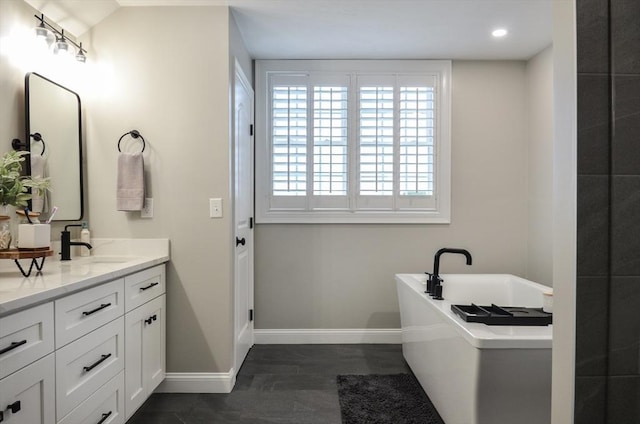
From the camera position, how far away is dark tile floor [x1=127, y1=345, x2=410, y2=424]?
2.24m

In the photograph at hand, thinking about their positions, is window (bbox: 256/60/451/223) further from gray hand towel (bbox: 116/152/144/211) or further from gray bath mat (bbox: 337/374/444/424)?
gray bath mat (bbox: 337/374/444/424)

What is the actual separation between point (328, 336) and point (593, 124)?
2.90 meters

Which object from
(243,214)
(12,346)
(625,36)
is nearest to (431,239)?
(243,214)

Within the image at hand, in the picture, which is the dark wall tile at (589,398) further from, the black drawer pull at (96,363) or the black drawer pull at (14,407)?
the black drawer pull at (96,363)

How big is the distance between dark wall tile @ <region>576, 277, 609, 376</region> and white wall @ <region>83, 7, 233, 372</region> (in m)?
2.01

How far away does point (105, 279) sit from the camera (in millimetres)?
1758

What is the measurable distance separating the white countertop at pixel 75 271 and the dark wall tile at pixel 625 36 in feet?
6.19

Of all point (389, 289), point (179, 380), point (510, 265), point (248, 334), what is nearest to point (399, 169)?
point (389, 289)

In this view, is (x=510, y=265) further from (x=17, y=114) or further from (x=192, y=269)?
(x=17, y=114)

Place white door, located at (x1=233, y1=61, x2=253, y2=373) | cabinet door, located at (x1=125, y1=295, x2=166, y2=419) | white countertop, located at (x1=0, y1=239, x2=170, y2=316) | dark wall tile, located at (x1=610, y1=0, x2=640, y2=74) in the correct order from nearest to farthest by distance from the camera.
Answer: dark wall tile, located at (x1=610, y1=0, x2=640, y2=74), white countertop, located at (x1=0, y1=239, x2=170, y2=316), cabinet door, located at (x1=125, y1=295, x2=166, y2=419), white door, located at (x1=233, y1=61, x2=253, y2=373)

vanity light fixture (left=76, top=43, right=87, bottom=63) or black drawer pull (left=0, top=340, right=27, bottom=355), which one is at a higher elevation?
vanity light fixture (left=76, top=43, right=87, bottom=63)

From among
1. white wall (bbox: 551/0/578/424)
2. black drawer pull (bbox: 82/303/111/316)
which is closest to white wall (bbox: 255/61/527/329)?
black drawer pull (bbox: 82/303/111/316)

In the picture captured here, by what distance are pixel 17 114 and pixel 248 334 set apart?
87.4 inches

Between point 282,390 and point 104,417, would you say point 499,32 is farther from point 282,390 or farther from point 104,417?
point 104,417
